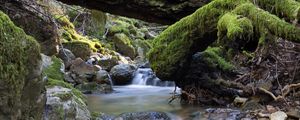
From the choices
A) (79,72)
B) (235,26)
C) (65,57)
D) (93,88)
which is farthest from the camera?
(65,57)

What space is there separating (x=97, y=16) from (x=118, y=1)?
2.93 meters

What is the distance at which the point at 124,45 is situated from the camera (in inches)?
743

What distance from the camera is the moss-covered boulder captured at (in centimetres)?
289

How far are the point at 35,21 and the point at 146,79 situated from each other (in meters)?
4.68

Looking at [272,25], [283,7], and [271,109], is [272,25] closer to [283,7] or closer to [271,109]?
[283,7]

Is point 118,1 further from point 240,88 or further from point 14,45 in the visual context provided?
point 14,45

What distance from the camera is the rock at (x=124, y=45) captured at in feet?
61.4

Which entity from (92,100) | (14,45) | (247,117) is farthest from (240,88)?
(14,45)

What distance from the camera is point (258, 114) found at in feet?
20.1

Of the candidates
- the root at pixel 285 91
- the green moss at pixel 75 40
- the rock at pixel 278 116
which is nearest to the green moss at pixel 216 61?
the root at pixel 285 91

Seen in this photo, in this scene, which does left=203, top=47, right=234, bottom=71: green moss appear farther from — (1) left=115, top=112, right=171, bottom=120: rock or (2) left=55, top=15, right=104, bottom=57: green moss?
(2) left=55, top=15, right=104, bottom=57: green moss

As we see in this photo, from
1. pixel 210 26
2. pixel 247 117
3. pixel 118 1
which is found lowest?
pixel 247 117

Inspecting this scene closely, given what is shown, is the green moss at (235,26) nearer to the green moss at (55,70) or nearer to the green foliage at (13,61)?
the green moss at (55,70)

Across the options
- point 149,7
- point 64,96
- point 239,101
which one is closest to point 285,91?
point 239,101
